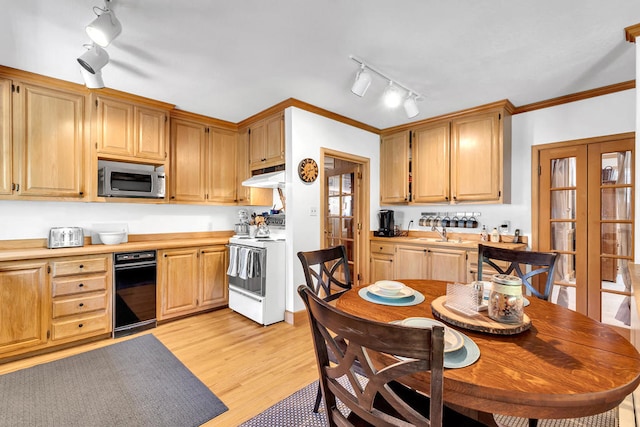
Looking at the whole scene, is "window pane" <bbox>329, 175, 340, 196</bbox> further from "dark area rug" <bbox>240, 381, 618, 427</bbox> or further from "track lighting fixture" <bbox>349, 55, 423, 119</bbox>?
"dark area rug" <bbox>240, 381, 618, 427</bbox>

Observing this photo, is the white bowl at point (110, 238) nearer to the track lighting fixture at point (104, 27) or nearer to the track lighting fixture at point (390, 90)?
the track lighting fixture at point (104, 27)

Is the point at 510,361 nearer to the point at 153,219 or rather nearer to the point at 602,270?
the point at 602,270

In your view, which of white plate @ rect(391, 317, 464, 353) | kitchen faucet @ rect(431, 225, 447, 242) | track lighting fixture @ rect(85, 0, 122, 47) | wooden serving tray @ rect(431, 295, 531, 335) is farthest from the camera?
kitchen faucet @ rect(431, 225, 447, 242)

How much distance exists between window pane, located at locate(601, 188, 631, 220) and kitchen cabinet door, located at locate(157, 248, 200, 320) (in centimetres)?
430

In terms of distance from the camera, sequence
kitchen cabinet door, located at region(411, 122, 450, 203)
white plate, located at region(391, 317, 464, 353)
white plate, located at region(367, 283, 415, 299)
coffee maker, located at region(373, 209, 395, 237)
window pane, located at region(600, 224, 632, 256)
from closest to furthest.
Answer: white plate, located at region(391, 317, 464, 353), white plate, located at region(367, 283, 415, 299), window pane, located at region(600, 224, 632, 256), kitchen cabinet door, located at region(411, 122, 450, 203), coffee maker, located at region(373, 209, 395, 237)

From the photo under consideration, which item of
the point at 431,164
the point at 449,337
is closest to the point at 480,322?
the point at 449,337

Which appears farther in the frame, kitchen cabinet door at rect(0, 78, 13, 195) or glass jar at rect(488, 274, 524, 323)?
kitchen cabinet door at rect(0, 78, 13, 195)

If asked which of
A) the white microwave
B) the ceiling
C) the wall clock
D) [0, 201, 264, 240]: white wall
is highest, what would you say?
the ceiling

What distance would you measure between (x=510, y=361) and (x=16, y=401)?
2830 millimetres

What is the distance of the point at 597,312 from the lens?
2.87 meters

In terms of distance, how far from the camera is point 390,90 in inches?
110

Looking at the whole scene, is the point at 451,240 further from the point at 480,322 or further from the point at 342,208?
the point at 480,322

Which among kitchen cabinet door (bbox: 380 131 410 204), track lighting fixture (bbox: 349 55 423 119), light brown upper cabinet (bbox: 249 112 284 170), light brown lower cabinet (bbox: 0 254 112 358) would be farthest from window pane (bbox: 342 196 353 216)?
light brown lower cabinet (bbox: 0 254 112 358)

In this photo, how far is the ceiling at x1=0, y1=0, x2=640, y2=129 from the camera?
175 cm
